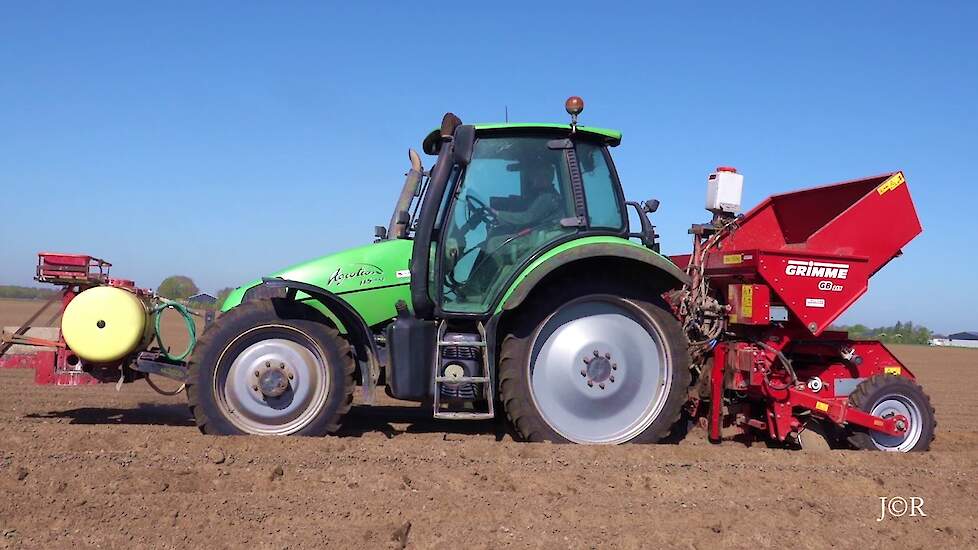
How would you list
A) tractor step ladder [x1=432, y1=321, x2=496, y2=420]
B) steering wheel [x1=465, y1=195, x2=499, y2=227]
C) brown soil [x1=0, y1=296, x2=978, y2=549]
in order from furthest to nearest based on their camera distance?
1. steering wheel [x1=465, y1=195, x2=499, y2=227]
2. tractor step ladder [x1=432, y1=321, x2=496, y2=420]
3. brown soil [x1=0, y1=296, x2=978, y2=549]

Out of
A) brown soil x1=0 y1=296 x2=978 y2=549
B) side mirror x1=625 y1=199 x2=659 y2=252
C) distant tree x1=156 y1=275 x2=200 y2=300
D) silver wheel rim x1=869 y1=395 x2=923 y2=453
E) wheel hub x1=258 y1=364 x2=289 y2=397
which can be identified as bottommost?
brown soil x1=0 y1=296 x2=978 y2=549

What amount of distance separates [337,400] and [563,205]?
6.74 ft

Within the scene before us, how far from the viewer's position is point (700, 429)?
20.0 feet

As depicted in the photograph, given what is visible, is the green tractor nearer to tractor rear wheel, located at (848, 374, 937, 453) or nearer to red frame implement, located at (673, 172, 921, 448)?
red frame implement, located at (673, 172, 921, 448)

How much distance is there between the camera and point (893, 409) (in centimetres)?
583

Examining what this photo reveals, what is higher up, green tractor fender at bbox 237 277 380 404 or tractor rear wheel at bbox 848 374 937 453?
green tractor fender at bbox 237 277 380 404

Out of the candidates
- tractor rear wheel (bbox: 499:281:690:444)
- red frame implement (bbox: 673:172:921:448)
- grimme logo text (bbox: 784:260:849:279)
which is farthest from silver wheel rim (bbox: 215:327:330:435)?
grimme logo text (bbox: 784:260:849:279)

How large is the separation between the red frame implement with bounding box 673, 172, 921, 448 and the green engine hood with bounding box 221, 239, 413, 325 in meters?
2.27

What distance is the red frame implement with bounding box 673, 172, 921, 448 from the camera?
18.4 feet

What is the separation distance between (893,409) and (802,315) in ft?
3.63

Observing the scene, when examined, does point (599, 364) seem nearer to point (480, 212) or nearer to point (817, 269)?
point (480, 212)

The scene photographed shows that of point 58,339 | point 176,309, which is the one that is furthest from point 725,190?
point 58,339

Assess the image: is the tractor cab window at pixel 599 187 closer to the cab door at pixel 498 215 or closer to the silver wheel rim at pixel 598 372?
the cab door at pixel 498 215

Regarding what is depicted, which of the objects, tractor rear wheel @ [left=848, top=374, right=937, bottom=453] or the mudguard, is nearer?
the mudguard
